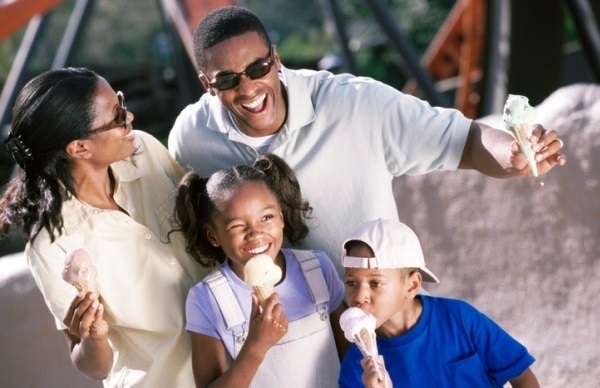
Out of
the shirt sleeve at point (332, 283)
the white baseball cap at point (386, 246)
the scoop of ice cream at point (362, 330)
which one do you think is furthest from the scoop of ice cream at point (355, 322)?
the shirt sleeve at point (332, 283)

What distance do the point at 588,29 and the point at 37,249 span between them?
4.76 m

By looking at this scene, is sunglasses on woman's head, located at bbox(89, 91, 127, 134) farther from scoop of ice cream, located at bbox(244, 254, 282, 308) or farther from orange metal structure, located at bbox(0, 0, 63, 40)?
orange metal structure, located at bbox(0, 0, 63, 40)

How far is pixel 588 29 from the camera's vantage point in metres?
6.69

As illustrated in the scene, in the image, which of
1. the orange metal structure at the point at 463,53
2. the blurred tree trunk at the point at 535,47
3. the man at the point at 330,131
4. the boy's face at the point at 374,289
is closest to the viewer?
the boy's face at the point at 374,289

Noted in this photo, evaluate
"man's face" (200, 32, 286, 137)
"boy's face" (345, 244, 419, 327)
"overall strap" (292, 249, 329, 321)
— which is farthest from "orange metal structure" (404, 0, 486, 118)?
"boy's face" (345, 244, 419, 327)

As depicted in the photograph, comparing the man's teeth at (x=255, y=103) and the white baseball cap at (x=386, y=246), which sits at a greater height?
the man's teeth at (x=255, y=103)

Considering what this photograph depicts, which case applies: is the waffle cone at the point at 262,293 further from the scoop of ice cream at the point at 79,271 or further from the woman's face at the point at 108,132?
the woman's face at the point at 108,132

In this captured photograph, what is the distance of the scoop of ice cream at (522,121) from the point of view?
2.71 meters

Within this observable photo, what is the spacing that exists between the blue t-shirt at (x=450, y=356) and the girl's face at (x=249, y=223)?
0.40 metres

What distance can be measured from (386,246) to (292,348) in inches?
16.0

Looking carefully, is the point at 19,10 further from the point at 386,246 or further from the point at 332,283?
the point at 386,246

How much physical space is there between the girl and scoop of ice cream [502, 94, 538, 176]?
70 cm

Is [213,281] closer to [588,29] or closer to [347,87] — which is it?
[347,87]

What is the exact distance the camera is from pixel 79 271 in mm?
2666
